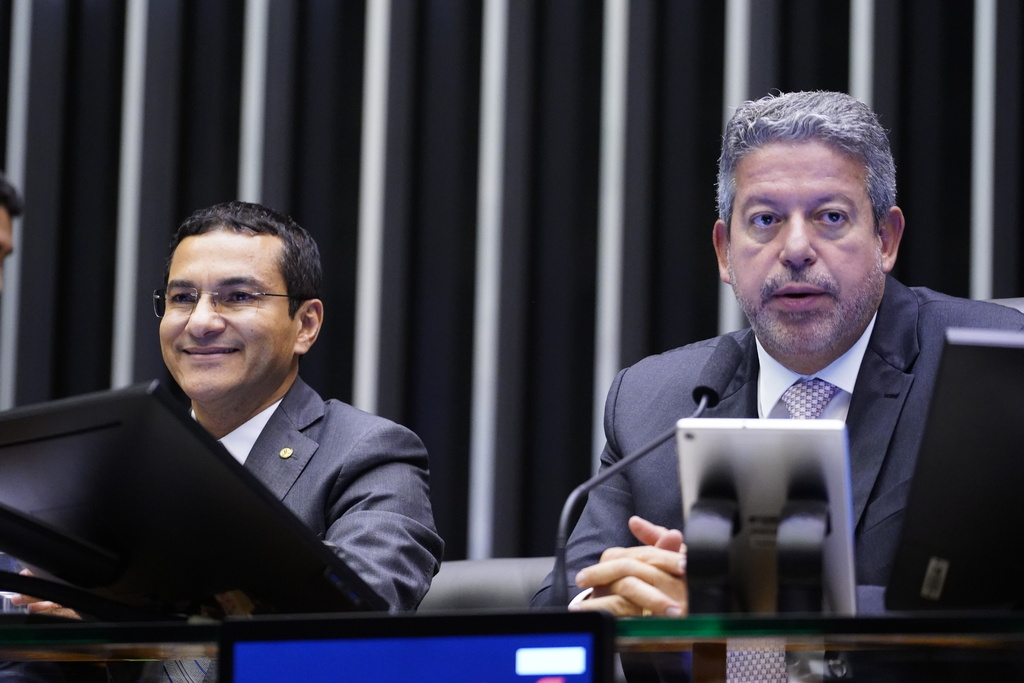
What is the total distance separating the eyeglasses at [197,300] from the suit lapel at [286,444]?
0.17 metres

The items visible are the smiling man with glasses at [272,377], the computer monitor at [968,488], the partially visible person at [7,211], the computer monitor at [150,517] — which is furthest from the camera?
the smiling man with glasses at [272,377]

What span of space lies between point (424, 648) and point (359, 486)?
3.97 feet

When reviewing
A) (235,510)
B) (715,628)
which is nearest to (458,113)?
(235,510)

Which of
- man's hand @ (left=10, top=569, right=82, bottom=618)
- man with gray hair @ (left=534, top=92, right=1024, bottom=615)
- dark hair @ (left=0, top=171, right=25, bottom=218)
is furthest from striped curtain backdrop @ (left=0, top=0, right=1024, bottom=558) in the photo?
man's hand @ (left=10, top=569, right=82, bottom=618)

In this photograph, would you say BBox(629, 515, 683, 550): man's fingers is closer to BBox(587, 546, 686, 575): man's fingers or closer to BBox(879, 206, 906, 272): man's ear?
BBox(587, 546, 686, 575): man's fingers

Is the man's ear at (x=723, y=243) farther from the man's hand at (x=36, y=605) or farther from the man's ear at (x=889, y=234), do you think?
the man's hand at (x=36, y=605)

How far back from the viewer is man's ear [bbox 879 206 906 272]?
74.3 inches

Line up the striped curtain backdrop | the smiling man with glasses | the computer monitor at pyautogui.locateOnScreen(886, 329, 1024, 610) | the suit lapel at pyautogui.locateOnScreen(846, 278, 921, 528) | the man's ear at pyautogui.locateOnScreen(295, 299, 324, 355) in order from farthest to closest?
1. the striped curtain backdrop
2. the man's ear at pyautogui.locateOnScreen(295, 299, 324, 355)
3. the smiling man with glasses
4. the suit lapel at pyautogui.locateOnScreen(846, 278, 921, 528)
5. the computer monitor at pyautogui.locateOnScreen(886, 329, 1024, 610)

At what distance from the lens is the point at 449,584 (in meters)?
2.31

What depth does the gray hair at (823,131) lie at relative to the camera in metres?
1.82

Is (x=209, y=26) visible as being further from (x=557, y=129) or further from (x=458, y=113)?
(x=557, y=129)

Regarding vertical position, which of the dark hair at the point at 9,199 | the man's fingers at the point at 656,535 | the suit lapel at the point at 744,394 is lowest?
the man's fingers at the point at 656,535

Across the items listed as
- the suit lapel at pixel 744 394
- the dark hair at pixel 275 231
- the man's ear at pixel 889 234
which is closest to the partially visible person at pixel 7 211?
the dark hair at pixel 275 231

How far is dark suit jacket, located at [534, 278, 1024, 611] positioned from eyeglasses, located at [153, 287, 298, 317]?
2.21ft
